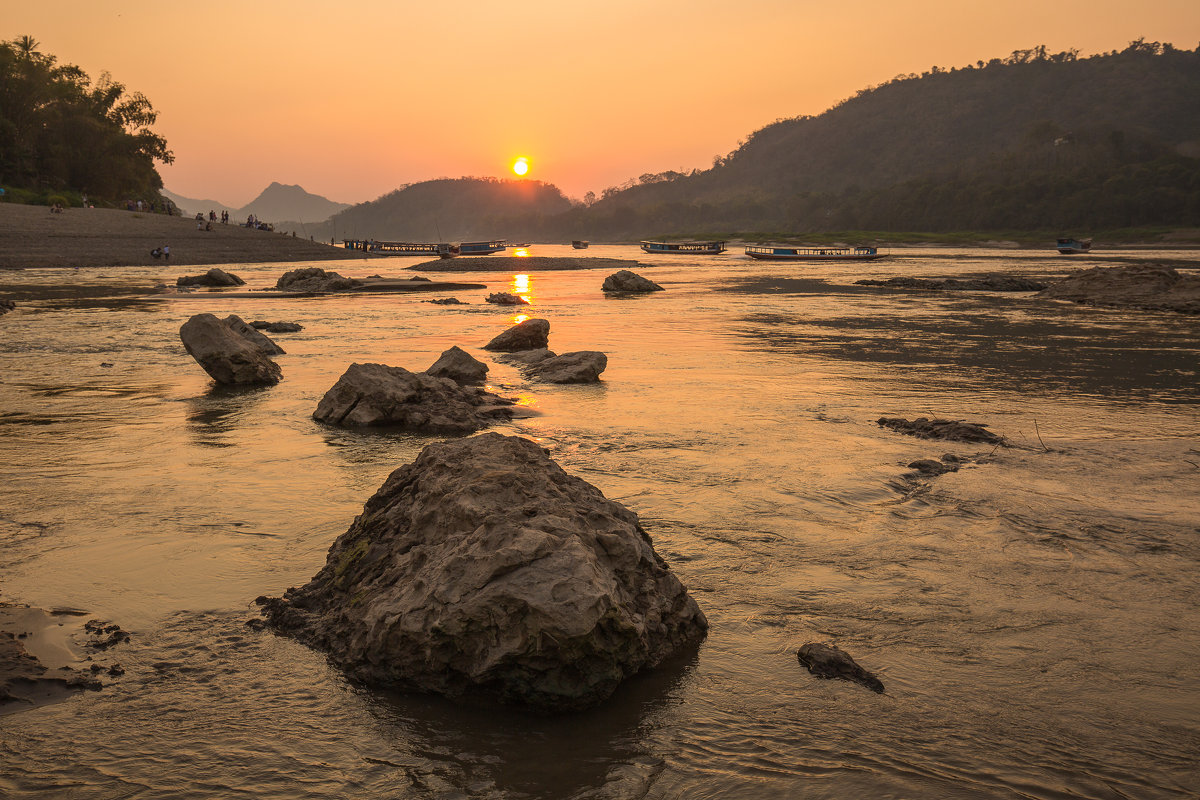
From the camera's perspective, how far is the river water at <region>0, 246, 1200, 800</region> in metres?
3.95

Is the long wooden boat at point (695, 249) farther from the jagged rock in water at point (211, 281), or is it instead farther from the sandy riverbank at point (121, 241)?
the jagged rock in water at point (211, 281)

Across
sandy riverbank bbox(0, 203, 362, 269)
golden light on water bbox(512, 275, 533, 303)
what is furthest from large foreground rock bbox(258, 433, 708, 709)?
sandy riverbank bbox(0, 203, 362, 269)

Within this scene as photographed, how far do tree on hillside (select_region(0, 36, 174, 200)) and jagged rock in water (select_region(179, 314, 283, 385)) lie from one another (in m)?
72.0

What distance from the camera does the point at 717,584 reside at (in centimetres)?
608

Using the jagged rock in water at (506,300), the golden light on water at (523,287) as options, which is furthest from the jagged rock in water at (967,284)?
the jagged rock in water at (506,300)

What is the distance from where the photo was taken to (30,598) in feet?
18.6

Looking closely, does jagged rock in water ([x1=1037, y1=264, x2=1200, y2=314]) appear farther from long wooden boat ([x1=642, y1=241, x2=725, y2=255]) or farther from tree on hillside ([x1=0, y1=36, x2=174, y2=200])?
tree on hillside ([x1=0, y1=36, x2=174, y2=200])

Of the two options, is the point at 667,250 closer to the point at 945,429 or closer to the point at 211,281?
the point at 211,281

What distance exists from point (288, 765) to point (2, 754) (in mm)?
1316

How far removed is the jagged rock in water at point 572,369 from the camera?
14625 millimetres

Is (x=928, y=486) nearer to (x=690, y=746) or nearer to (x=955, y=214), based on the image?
(x=690, y=746)

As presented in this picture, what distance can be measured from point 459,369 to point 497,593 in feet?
33.1

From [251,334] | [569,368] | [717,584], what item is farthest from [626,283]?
[717,584]

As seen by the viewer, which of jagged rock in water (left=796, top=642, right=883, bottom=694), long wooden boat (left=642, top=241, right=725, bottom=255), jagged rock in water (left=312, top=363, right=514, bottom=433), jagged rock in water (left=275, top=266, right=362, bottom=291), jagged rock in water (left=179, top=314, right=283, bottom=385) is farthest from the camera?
long wooden boat (left=642, top=241, right=725, bottom=255)
